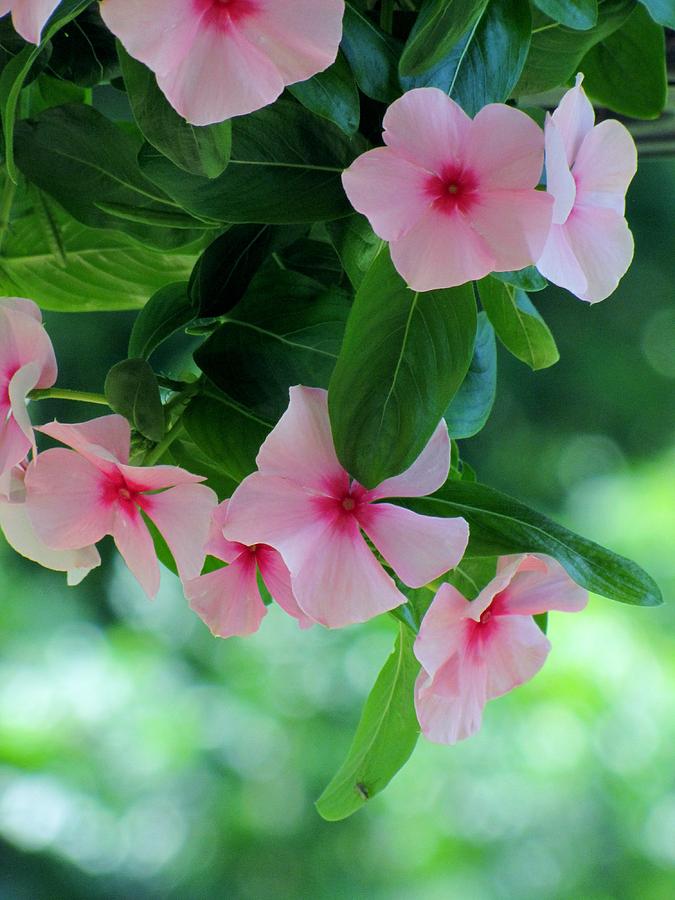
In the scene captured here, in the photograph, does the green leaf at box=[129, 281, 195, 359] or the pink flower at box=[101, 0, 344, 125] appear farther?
the green leaf at box=[129, 281, 195, 359]

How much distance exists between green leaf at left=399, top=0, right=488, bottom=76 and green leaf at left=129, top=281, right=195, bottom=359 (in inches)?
4.4

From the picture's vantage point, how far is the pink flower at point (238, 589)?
0.90ft

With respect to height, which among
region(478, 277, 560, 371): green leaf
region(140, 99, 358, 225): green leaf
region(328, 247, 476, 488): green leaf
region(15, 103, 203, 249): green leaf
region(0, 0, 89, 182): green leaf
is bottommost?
region(478, 277, 560, 371): green leaf

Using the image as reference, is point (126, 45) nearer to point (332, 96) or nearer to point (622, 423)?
point (332, 96)

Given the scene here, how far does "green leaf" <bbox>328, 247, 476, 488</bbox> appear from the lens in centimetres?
22

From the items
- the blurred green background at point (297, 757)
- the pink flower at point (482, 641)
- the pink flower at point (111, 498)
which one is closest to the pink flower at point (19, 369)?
the pink flower at point (111, 498)

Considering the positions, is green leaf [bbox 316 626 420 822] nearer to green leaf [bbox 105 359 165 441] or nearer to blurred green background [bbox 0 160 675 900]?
green leaf [bbox 105 359 165 441]

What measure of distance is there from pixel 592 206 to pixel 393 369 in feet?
0.22

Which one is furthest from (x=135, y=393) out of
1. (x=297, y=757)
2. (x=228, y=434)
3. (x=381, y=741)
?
(x=297, y=757)

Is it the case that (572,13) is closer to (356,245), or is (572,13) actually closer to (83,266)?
(356,245)

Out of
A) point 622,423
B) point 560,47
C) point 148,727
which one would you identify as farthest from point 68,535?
point 622,423

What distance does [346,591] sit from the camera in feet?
0.76

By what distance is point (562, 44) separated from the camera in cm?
29

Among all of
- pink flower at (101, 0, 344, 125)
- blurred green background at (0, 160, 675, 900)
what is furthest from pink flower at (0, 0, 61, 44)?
blurred green background at (0, 160, 675, 900)
